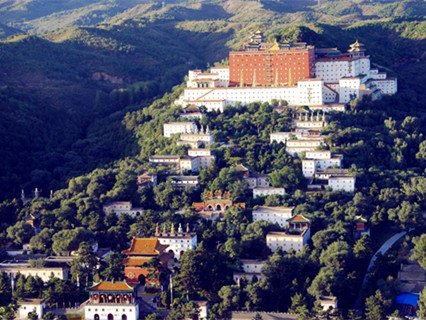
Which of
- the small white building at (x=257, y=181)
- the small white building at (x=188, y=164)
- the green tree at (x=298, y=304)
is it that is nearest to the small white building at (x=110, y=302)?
the green tree at (x=298, y=304)

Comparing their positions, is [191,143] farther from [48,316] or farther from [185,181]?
[48,316]

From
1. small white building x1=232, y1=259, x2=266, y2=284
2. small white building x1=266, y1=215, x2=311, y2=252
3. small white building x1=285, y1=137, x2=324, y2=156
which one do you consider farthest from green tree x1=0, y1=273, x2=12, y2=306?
small white building x1=285, y1=137, x2=324, y2=156

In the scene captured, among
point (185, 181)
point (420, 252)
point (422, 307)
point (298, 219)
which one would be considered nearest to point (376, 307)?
point (422, 307)

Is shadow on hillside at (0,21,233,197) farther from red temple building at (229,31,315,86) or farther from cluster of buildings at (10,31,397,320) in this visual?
red temple building at (229,31,315,86)

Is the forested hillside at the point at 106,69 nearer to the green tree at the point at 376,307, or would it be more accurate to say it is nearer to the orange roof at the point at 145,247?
the orange roof at the point at 145,247

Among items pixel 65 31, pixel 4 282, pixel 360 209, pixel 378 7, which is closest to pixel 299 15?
A: pixel 378 7

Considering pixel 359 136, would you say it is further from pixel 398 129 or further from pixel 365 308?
pixel 365 308
